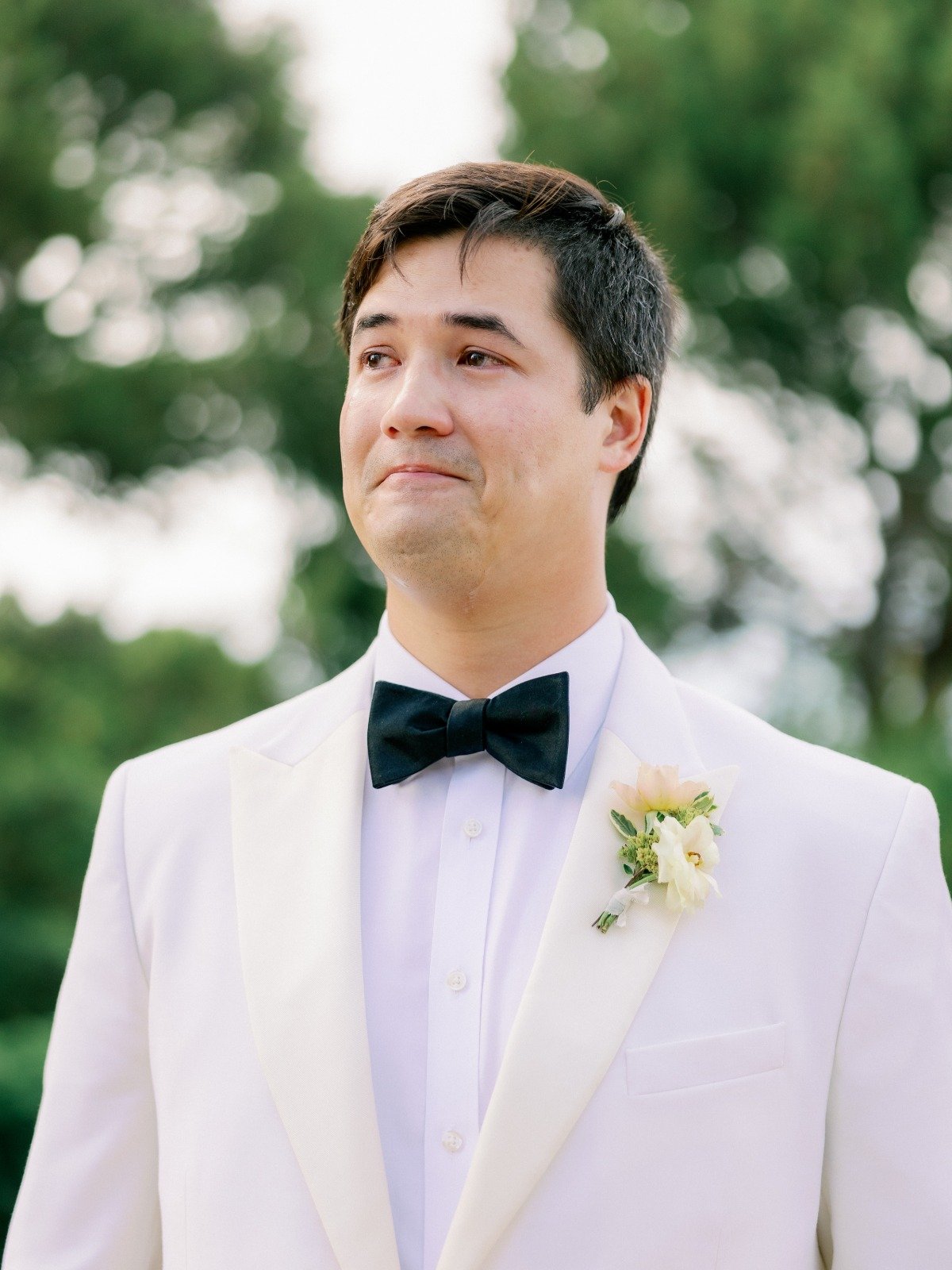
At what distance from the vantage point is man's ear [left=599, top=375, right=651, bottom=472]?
2.16 m

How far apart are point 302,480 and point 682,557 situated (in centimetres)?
227

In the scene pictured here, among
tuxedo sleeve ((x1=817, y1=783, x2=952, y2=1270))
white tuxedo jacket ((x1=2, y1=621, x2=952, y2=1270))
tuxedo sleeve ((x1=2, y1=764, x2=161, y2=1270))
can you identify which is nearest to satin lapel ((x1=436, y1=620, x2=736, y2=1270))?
white tuxedo jacket ((x1=2, y1=621, x2=952, y2=1270))

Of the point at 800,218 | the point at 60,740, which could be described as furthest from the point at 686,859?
the point at 800,218

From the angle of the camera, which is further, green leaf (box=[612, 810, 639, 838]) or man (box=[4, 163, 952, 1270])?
green leaf (box=[612, 810, 639, 838])

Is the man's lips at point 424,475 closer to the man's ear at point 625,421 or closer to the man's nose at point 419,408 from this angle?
the man's nose at point 419,408

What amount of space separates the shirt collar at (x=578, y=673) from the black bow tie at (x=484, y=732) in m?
0.06

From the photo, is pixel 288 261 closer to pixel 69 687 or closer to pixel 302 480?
pixel 302 480

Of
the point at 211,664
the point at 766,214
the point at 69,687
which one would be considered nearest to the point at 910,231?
the point at 766,214

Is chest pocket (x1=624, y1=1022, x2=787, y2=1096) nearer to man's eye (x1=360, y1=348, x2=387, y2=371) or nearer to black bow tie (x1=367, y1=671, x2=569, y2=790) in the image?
black bow tie (x1=367, y1=671, x2=569, y2=790)

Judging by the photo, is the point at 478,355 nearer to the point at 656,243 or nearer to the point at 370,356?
the point at 370,356

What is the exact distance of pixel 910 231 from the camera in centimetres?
764

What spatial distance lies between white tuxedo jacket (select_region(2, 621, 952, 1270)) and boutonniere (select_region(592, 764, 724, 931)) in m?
0.02

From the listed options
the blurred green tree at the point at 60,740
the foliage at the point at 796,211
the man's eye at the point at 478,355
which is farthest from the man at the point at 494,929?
the foliage at the point at 796,211

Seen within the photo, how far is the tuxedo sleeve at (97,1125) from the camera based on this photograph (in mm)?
1978
